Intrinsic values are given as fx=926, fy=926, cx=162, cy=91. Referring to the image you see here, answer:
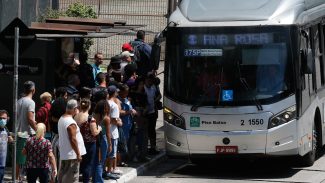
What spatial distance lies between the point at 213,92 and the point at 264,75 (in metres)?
0.99

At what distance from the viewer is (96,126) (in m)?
14.9

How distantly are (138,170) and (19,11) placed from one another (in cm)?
560

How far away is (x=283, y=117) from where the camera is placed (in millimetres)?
16922

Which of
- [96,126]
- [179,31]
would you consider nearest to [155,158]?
[179,31]

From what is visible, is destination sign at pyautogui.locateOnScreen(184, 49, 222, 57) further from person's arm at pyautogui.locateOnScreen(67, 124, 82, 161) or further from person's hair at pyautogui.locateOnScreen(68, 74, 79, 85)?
person's arm at pyautogui.locateOnScreen(67, 124, 82, 161)

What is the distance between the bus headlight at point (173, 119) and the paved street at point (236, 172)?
3.33 ft

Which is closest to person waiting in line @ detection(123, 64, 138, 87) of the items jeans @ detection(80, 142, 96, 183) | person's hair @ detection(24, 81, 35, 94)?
person's hair @ detection(24, 81, 35, 94)

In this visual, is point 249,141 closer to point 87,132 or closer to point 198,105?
point 198,105

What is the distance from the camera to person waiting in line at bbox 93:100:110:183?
1545 centimetres

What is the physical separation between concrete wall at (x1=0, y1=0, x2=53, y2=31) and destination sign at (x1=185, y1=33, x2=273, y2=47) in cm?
497

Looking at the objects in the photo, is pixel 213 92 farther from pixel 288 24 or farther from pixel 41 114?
pixel 41 114

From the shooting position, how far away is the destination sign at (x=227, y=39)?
55.9 feet

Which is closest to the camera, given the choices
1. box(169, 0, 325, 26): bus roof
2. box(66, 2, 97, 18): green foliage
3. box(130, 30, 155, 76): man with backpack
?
box(169, 0, 325, 26): bus roof

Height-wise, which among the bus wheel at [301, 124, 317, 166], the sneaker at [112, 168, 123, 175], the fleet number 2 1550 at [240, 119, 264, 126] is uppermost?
the fleet number 2 1550 at [240, 119, 264, 126]
